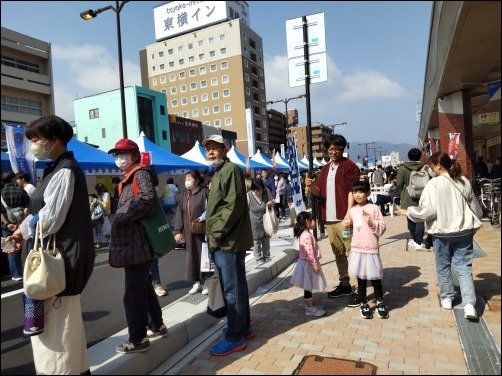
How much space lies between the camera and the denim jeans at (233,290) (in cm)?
329

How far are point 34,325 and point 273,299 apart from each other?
117 inches

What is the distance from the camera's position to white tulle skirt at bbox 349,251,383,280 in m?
3.90

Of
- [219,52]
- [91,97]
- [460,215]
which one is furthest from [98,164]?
[219,52]

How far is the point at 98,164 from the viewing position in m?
10.3

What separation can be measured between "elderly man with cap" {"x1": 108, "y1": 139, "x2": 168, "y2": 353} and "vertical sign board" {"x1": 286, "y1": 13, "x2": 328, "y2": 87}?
4390 mm

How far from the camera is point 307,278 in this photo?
414cm

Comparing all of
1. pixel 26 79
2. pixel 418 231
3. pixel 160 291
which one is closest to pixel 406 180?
pixel 418 231

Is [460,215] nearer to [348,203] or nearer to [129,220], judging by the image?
[348,203]

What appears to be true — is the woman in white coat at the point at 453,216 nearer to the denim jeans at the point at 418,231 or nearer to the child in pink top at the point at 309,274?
the child in pink top at the point at 309,274

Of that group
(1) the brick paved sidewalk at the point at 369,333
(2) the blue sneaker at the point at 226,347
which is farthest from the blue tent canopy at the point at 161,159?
(2) the blue sneaker at the point at 226,347

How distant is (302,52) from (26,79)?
43.2 metres

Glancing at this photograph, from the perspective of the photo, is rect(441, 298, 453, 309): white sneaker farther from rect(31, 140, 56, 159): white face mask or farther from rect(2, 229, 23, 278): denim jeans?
rect(2, 229, 23, 278): denim jeans

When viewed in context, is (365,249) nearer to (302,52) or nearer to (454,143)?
(302,52)

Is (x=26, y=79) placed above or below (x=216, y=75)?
below
